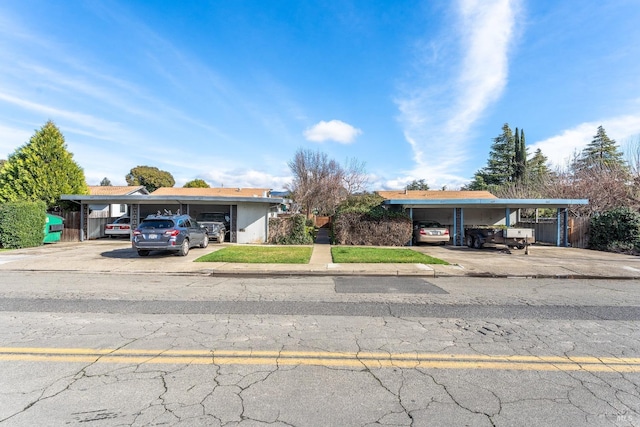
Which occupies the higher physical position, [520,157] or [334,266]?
[520,157]

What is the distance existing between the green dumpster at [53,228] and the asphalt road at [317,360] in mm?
13789

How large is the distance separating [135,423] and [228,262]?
9.79 m

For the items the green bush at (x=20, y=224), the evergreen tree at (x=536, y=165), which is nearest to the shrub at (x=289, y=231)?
the green bush at (x=20, y=224)

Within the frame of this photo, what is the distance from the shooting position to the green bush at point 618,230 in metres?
16.6

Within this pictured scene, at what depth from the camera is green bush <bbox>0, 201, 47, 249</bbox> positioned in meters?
16.1

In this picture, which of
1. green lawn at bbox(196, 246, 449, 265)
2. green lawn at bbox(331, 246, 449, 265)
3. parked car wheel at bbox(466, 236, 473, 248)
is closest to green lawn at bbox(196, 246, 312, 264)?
green lawn at bbox(196, 246, 449, 265)

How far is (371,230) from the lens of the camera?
1911cm

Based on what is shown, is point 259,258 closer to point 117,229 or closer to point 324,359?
point 324,359

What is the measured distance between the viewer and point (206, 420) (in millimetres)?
2783

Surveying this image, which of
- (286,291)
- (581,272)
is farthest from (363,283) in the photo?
(581,272)

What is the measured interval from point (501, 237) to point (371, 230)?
6.44m

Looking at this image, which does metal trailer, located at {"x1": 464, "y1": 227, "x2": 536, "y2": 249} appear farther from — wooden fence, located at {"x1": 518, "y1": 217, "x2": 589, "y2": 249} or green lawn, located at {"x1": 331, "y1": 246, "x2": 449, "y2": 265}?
wooden fence, located at {"x1": 518, "y1": 217, "x2": 589, "y2": 249}

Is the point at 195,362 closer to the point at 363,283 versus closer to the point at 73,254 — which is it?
the point at 363,283

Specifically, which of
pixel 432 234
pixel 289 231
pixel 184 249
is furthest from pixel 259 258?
pixel 432 234
